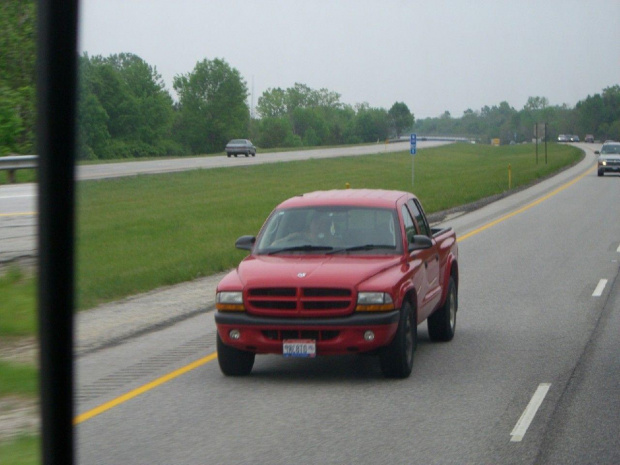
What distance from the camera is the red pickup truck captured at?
936 centimetres

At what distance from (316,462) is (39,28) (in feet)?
11.5

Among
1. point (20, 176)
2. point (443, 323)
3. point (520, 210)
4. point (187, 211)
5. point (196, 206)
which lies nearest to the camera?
point (443, 323)

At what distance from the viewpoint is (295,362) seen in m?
10.8

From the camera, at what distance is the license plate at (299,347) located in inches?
368

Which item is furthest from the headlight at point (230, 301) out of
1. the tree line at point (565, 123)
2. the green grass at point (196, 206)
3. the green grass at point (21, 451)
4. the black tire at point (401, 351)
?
the tree line at point (565, 123)

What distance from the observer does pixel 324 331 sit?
942 cm

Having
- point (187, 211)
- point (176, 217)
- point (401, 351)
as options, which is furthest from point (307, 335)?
point (187, 211)

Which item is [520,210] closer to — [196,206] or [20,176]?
[196,206]

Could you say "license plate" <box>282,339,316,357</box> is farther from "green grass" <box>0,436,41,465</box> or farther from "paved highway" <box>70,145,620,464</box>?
"green grass" <box>0,436,41,465</box>

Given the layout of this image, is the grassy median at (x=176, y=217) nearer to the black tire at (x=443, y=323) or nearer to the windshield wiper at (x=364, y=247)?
the windshield wiper at (x=364, y=247)

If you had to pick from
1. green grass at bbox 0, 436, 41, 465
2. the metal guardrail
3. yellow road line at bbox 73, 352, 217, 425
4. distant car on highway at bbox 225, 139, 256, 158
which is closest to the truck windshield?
yellow road line at bbox 73, 352, 217, 425

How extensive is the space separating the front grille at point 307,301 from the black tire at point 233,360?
0.63 metres

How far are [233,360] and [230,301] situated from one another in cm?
68

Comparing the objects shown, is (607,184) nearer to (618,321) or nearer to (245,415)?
(618,321)
